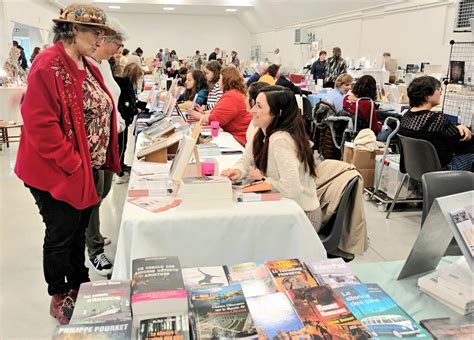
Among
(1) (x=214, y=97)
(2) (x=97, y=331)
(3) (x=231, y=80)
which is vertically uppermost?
(3) (x=231, y=80)

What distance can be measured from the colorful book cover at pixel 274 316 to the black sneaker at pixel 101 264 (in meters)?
1.90

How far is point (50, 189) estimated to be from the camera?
1.87 metres

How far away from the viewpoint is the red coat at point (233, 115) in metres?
3.89

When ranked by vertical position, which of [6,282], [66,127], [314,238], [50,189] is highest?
[66,127]

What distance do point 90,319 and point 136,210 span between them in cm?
92

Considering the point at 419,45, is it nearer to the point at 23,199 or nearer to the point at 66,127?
the point at 23,199

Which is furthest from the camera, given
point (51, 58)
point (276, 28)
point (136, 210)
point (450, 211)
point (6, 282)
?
point (276, 28)

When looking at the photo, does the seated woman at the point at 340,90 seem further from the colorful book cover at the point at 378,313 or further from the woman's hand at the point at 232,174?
the colorful book cover at the point at 378,313

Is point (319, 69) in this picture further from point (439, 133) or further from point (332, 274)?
point (332, 274)

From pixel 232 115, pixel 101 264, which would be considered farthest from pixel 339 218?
pixel 232 115

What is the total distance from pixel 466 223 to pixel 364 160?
3.44 m

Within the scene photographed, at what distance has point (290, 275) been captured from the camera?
125 centimetres

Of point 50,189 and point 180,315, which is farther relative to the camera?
point 50,189

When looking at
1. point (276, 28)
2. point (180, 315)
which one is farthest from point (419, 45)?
point (276, 28)
